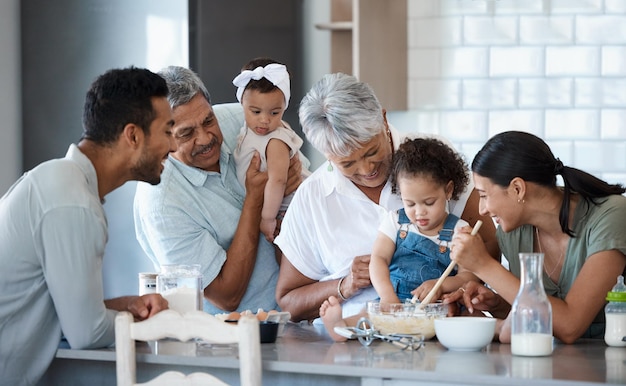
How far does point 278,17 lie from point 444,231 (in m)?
1.94

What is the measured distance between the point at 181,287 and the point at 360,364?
2.42 ft

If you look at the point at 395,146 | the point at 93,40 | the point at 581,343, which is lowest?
the point at 581,343

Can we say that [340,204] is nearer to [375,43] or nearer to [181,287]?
[181,287]

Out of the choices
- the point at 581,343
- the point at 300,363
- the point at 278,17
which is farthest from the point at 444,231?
the point at 278,17

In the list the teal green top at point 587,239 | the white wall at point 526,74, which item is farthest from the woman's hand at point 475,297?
the white wall at point 526,74

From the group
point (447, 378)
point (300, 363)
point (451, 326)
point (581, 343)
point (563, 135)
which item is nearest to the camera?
point (447, 378)

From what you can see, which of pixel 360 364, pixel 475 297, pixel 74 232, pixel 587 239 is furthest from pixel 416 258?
pixel 74 232

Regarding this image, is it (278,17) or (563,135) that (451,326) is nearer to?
(563,135)

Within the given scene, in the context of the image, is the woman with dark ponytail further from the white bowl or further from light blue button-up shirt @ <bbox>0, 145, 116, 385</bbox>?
light blue button-up shirt @ <bbox>0, 145, 116, 385</bbox>

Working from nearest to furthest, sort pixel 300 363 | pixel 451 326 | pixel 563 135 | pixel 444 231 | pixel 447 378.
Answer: pixel 447 378 < pixel 300 363 < pixel 451 326 < pixel 444 231 < pixel 563 135

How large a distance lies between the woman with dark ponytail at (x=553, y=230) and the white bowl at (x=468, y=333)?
162 mm

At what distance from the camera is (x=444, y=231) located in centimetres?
305

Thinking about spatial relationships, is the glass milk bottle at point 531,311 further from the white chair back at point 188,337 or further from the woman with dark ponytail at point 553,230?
the white chair back at point 188,337

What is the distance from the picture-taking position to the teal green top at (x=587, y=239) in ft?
8.69
